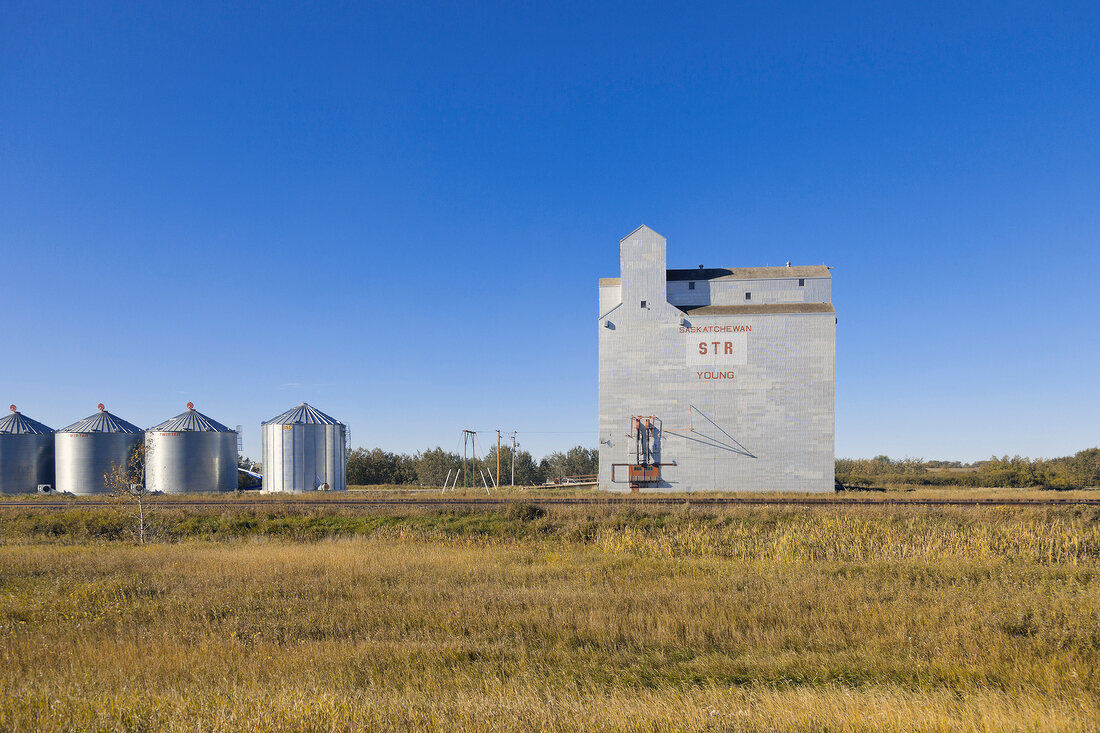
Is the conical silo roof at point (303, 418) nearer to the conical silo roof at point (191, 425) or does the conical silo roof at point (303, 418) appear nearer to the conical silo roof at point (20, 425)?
the conical silo roof at point (191, 425)

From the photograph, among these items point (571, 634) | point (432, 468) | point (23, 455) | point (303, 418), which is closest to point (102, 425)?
point (23, 455)

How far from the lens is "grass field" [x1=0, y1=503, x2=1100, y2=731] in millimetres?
6035

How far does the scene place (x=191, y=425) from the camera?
48719 millimetres

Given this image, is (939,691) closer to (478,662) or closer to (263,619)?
(478,662)

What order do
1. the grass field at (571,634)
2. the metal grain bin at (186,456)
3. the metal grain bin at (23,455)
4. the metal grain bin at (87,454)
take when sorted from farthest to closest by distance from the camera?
the metal grain bin at (23,455) → the metal grain bin at (87,454) → the metal grain bin at (186,456) → the grass field at (571,634)

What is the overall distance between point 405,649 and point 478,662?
3.80ft

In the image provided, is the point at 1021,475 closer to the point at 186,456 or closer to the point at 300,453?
A: the point at 300,453

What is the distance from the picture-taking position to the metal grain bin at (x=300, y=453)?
47.2m

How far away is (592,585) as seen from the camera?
524 inches

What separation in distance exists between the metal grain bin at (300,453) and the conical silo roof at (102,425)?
38.2ft

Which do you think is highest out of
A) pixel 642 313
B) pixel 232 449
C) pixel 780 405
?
pixel 642 313

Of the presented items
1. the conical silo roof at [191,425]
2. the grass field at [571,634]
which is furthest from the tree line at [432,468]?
the grass field at [571,634]

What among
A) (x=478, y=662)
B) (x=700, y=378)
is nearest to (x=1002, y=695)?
(x=478, y=662)

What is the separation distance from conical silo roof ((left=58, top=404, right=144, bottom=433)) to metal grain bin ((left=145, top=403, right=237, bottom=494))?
219cm
